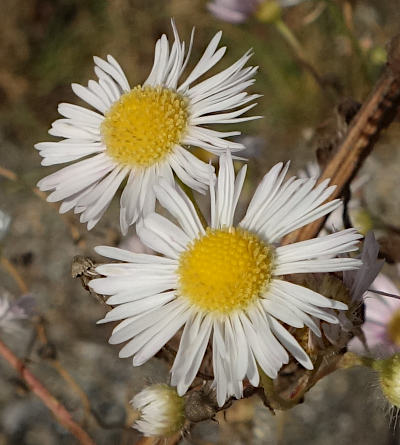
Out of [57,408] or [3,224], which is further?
[3,224]

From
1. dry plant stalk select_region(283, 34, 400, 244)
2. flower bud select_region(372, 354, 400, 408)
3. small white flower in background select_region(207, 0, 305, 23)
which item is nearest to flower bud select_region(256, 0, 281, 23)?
small white flower in background select_region(207, 0, 305, 23)

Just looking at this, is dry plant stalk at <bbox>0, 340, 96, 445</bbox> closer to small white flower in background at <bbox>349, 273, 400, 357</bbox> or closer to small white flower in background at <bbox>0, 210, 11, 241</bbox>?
small white flower in background at <bbox>0, 210, 11, 241</bbox>

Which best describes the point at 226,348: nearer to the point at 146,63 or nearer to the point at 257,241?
the point at 257,241

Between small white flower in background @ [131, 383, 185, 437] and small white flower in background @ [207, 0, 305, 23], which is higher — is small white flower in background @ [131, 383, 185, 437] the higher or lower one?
the lower one

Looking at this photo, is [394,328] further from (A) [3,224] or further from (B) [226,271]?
(A) [3,224]

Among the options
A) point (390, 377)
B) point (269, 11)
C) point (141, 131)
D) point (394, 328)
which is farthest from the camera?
point (269, 11)

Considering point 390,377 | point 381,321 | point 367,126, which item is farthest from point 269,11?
point 390,377

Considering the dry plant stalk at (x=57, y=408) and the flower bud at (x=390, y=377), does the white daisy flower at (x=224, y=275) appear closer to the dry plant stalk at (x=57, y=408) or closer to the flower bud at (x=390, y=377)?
the flower bud at (x=390, y=377)
